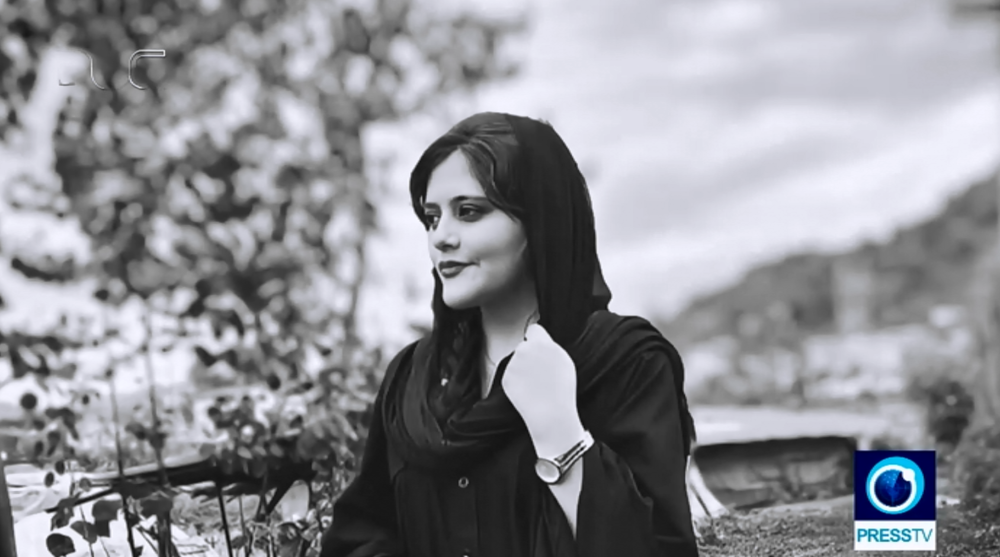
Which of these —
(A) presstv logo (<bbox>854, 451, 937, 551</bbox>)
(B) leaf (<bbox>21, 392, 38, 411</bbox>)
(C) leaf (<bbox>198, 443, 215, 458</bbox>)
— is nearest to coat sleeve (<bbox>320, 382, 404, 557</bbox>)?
(C) leaf (<bbox>198, 443, 215, 458</bbox>)

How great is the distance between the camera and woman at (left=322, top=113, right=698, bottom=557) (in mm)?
2334

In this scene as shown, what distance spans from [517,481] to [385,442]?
1.20ft

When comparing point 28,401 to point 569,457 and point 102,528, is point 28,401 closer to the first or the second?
point 102,528

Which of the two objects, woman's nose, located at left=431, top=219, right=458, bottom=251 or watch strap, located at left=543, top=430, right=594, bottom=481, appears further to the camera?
woman's nose, located at left=431, top=219, right=458, bottom=251

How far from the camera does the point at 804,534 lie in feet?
10.5

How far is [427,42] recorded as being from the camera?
11.6 ft

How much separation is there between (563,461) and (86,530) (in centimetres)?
147

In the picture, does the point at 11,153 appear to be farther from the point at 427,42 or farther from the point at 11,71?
the point at 427,42

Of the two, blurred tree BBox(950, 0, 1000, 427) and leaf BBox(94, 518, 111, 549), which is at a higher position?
blurred tree BBox(950, 0, 1000, 427)

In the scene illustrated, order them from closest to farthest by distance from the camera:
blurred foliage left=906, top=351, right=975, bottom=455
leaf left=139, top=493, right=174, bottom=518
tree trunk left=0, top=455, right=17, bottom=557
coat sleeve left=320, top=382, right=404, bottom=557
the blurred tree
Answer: coat sleeve left=320, top=382, right=404, bottom=557 < tree trunk left=0, top=455, right=17, bottom=557 < leaf left=139, top=493, right=174, bottom=518 < blurred foliage left=906, top=351, right=975, bottom=455 < the blurred tree

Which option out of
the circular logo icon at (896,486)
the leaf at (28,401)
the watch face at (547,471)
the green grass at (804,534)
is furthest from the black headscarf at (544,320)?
the leaf at (28,401)

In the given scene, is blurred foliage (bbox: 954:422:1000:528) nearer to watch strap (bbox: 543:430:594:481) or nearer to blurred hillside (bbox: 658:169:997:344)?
blurred hillside (bbox: 658:169:997:344)

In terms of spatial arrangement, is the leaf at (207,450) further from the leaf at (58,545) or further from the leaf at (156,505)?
the leaf at (58,545)

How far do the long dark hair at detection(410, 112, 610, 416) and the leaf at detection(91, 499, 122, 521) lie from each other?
112 cm
